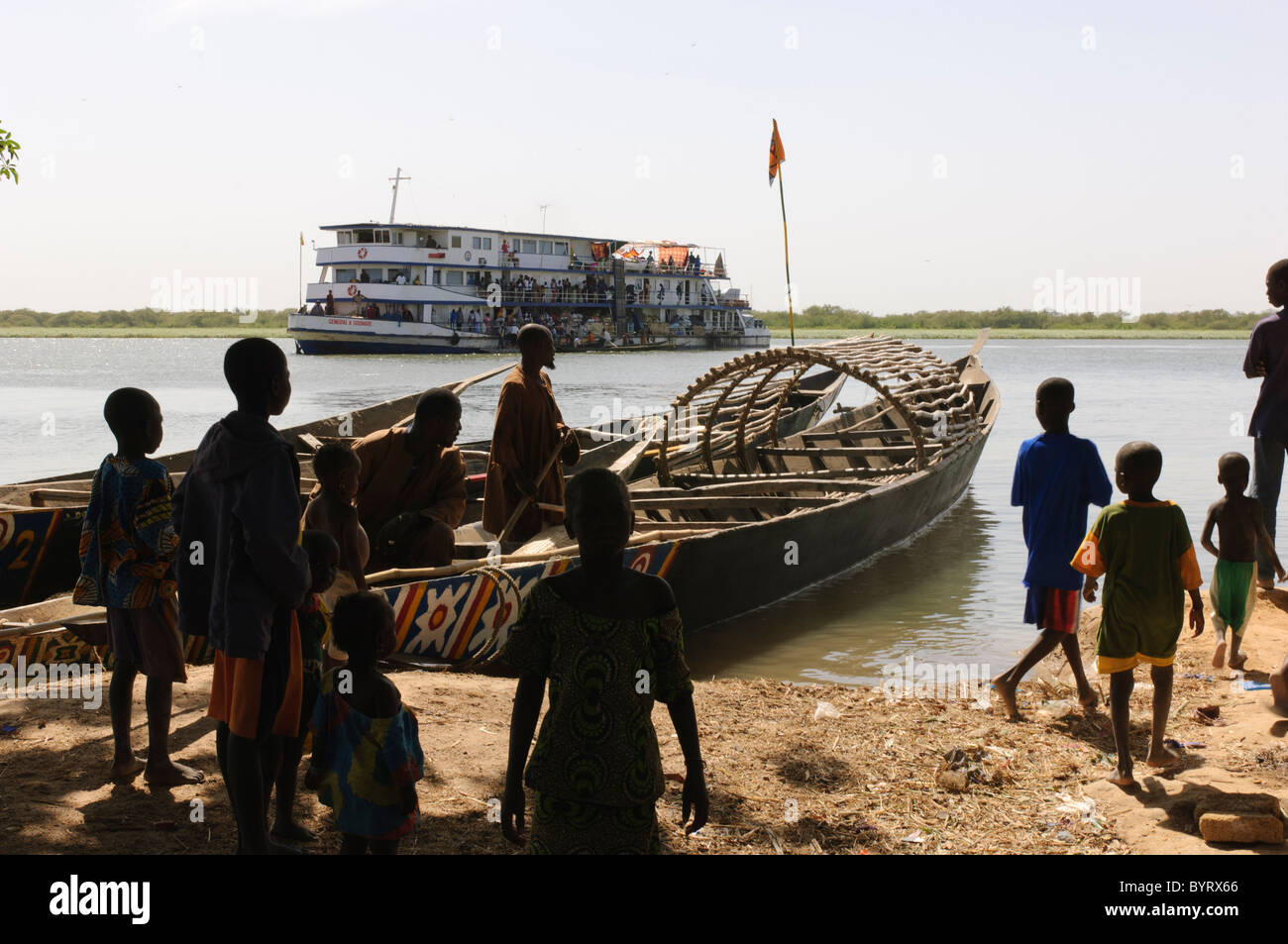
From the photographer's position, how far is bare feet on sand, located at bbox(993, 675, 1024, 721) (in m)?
5.01

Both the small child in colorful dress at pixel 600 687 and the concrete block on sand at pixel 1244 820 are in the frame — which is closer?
the small child in colorful dress at pixel 600 687

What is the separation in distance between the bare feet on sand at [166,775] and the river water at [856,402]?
12.5ft

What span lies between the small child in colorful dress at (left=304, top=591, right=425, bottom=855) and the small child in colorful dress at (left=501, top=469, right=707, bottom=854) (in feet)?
1.96

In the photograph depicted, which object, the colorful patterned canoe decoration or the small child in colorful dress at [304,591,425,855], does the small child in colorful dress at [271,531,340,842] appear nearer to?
the small child in colorful dress at [304,591,425,855]

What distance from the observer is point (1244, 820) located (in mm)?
3359

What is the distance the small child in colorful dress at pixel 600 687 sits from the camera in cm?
232

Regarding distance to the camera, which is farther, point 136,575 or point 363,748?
point 136,575

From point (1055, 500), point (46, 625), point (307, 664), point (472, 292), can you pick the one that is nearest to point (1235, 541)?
point (1055, 500)

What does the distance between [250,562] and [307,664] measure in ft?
1.81

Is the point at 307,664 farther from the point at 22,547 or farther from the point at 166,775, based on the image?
the point at 22,547

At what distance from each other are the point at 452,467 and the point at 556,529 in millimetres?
1444

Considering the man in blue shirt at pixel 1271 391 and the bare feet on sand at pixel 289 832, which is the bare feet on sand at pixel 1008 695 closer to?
the man in blue shirt at pixel 1271 391

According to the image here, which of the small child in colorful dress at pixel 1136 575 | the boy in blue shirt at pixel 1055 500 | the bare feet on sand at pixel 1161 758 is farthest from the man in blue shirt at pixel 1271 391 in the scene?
the small child in colorful dress at pixel 1136 575

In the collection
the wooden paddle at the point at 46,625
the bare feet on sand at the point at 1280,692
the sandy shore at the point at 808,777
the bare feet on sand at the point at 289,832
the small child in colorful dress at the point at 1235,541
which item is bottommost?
the sandy shore at the point at 808,777
